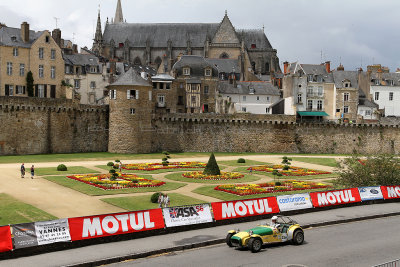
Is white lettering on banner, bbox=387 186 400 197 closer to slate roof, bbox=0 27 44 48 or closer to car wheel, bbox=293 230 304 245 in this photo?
car wheel, bbox=293 230 304 245

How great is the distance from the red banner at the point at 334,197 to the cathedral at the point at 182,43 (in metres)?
74.2

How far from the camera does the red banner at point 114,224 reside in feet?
76.7

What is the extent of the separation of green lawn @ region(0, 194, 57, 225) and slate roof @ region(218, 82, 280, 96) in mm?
57130

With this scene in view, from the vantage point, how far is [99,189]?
126ft

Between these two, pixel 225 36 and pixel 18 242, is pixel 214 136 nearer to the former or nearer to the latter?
pixel 225 36

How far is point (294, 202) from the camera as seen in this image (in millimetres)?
31438

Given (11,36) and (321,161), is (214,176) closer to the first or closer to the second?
(321,161)

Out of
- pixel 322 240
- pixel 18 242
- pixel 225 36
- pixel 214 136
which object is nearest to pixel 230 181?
pixel 322 240

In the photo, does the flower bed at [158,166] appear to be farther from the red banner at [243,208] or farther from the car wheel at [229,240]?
the car wheel at [229,240]

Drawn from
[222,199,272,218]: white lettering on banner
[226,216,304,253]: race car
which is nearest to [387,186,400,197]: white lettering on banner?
[222,199,272,218]: white lettering on banner

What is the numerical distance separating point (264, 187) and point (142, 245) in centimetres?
1846

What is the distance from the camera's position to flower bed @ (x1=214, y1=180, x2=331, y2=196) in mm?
37969

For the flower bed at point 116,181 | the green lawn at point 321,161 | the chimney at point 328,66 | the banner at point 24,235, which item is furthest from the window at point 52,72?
the banner at point 24,235

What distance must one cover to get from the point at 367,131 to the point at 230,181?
40.2 m
